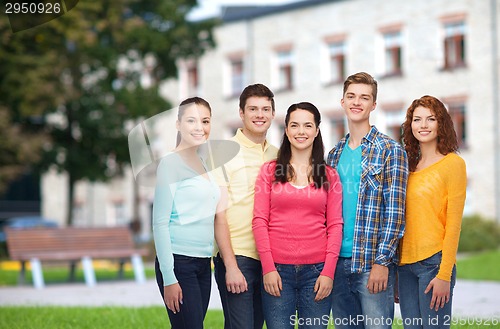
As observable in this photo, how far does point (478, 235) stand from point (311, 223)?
83.3ft

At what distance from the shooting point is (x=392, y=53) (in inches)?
1390

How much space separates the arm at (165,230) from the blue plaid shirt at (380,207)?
1.11 meters

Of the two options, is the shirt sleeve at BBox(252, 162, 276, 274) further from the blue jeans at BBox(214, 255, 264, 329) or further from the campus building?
the campus building

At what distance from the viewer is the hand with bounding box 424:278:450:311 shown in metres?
5.65

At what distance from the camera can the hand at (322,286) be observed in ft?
18.3

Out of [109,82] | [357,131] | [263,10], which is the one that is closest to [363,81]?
[357,131]

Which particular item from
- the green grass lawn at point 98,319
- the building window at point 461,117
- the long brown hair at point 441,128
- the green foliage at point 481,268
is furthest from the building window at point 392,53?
the long brown hair at point 441,128

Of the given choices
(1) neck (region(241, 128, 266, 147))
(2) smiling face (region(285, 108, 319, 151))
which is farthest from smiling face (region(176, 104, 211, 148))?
(2) smiling face (region(285, 108, 319, 151))

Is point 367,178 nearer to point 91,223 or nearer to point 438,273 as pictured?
point 438,273

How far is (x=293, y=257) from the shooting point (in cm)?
562

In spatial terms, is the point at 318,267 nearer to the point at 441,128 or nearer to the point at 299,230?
the point at 299,230

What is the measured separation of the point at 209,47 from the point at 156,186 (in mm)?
25987

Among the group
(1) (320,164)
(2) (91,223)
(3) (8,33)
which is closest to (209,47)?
(3) (8,33)

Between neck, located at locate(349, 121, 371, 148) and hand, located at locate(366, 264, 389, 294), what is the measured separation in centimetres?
83
